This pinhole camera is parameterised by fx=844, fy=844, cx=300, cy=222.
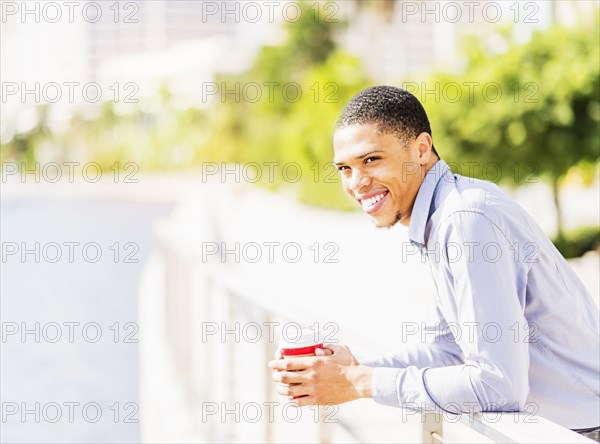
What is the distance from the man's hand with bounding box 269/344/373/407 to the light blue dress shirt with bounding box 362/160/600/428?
6 centimetres

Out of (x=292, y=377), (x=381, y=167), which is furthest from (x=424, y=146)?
(x=292, y=377)

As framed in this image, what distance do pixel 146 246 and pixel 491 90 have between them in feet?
72.3

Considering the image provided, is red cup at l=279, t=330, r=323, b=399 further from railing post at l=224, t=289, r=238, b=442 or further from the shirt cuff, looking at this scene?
railing post at l=224, t=289, r=238, b=442

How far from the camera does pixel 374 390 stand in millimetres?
1858

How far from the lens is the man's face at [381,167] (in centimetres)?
193

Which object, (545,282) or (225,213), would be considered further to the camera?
(225,213)

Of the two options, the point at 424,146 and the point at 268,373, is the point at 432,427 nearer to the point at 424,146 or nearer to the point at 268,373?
the point at 424,146

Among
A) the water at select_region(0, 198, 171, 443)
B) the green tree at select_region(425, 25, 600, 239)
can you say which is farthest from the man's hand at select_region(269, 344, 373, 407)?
the green tree at select_region(425, 25, 600, 239)

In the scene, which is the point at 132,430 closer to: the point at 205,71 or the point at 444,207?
the point at 444,207

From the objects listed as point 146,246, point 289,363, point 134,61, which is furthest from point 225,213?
point 134,61

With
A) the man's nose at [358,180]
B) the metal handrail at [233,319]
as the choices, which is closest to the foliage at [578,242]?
the metal handrail at [233,319]

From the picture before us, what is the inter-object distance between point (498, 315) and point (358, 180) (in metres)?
0.49

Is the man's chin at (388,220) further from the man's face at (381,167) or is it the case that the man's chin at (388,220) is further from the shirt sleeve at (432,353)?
the shirt sleeve at (432,353)

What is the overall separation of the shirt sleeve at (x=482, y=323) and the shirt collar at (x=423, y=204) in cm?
14
